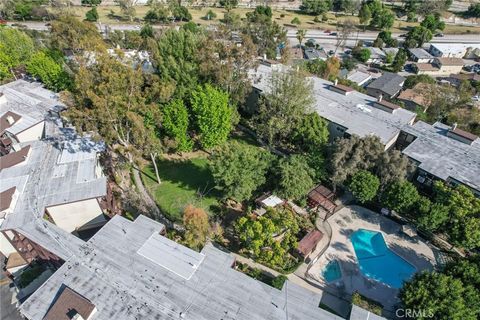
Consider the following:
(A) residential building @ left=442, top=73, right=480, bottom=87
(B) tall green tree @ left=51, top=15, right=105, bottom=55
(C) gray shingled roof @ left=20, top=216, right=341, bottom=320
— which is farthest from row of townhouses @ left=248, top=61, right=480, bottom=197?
(A) residential building @ left=442, top=73, right=480, bottom=87

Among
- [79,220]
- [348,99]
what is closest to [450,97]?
[348,99]

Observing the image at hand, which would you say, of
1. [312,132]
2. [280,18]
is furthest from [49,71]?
[280,18]

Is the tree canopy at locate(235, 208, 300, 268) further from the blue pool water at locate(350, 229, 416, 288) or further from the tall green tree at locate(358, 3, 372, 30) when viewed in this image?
the tall green tree at locate(358, 3, 372, 30)

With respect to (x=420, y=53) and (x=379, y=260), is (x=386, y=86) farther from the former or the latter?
(x=379, y=260)

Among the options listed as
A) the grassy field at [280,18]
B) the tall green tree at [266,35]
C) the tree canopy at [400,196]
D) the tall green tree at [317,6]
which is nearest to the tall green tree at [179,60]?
the tree canopy at [400,196]

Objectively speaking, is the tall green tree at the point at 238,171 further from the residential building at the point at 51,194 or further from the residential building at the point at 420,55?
the residential building at the point at 420,55

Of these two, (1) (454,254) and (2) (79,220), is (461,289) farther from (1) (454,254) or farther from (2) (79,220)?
(2) (79,220)
